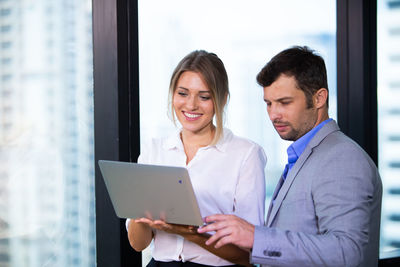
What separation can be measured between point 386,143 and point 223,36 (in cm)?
112

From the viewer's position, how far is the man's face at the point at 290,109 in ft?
4.42

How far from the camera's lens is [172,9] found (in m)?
2.13

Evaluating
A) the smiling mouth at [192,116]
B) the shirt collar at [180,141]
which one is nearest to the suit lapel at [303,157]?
the shirt collar at [180,141]

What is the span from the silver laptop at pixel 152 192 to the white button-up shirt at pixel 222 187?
27cm

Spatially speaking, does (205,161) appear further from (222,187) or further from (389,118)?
(389,118)

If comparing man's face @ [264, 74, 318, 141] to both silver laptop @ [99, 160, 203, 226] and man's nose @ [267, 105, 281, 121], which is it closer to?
man's nose @ [267, 105, 281, 121]

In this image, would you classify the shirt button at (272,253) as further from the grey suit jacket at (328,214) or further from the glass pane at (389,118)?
the glass pane at (389,118)

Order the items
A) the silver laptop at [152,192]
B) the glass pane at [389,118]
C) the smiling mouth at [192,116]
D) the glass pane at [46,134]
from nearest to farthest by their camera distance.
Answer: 1. the silver laptop at [152,192]
2. the smiling mouth at [192,116]
3. the glass pane at [46,134]
4. the glass pane at [389,118]

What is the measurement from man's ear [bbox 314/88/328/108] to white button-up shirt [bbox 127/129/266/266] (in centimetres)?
39

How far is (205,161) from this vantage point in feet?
5.54

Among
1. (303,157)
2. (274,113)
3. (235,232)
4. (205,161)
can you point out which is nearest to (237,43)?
(205,161)

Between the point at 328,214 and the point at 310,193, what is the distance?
0.32ft

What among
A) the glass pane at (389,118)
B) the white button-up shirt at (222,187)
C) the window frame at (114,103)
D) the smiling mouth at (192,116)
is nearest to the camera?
the white button-up shirt at (222,187)

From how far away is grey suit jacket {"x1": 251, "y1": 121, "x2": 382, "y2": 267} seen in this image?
1111 millimetres
